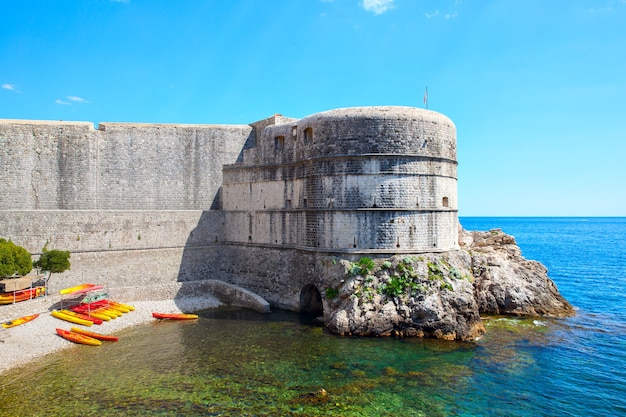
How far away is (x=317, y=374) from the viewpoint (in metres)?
14.4

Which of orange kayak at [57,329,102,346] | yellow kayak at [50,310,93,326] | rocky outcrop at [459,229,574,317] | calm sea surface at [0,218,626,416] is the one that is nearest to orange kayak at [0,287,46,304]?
yellow kayak at [50,310,93,326]

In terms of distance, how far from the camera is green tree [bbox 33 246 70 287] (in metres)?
19.4

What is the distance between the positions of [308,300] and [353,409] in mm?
10120

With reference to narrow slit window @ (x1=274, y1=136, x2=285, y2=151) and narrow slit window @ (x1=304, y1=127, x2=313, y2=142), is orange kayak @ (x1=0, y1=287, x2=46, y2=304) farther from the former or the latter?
narrow slit window @ (x1=304, y1=127, x2=313, y2=142)

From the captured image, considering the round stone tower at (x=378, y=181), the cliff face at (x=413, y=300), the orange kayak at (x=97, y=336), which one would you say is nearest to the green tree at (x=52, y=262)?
the orange kayak at (x=97, y=336)

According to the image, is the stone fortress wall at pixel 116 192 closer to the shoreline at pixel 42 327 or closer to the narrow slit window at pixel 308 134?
the shoreline at pixel 42 327

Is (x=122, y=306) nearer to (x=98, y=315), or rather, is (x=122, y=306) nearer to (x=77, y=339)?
(x=98, y=315)

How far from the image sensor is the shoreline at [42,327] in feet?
50.3

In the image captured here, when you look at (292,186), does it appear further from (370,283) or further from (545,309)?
(545,309)

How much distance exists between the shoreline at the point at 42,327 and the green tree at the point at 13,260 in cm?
141

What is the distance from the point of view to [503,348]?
1703cm

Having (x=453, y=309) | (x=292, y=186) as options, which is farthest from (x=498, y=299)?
(x=292, y=186)

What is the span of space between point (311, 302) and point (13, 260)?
13.7 metres

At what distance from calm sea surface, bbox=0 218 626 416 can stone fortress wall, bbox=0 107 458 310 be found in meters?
4.45
